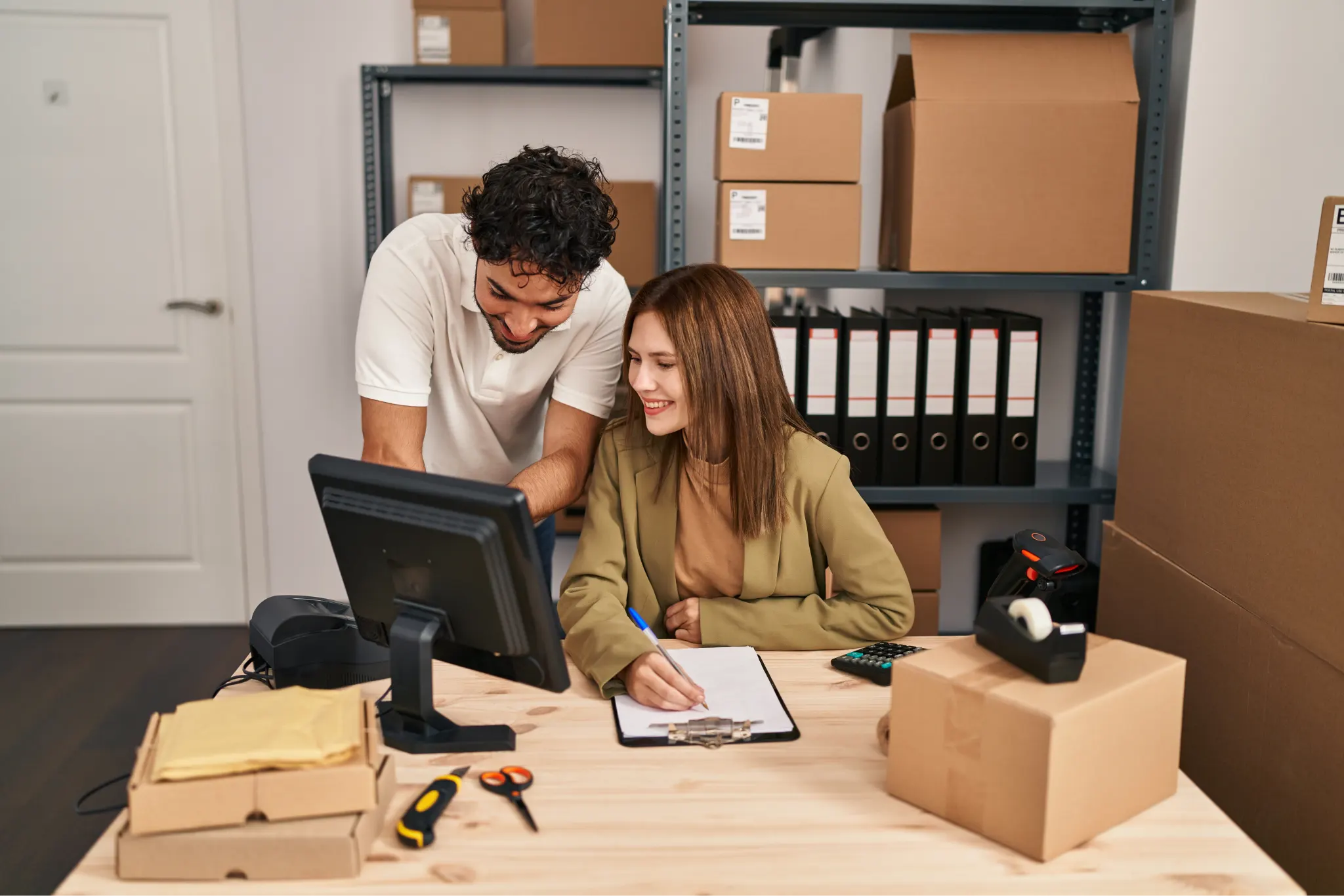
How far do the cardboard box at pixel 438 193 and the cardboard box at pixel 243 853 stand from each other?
7.52 ft

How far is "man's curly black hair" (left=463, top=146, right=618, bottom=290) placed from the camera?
5.05 feet

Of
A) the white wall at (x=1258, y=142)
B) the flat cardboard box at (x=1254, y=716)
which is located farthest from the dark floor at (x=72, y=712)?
the white wall at (x=1258, y=142)

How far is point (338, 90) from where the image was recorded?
317cm

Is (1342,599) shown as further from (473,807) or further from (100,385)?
(100,385)

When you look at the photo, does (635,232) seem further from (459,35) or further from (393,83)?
(393,83)

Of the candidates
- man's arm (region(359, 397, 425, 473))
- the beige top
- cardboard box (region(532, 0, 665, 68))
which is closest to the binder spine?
the beige top

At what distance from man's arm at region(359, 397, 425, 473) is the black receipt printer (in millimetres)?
447

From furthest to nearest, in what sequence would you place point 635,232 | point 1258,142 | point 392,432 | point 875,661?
point 635,232 → point 1258,142 → point 392,432 → point 875,661

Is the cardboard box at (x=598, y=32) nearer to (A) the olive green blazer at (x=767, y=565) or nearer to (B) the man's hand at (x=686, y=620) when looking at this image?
(A) the olive green blazer at (x=767, y=565)

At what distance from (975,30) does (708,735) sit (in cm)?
186

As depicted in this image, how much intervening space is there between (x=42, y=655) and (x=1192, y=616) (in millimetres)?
3037

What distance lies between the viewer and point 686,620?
5.16 feet

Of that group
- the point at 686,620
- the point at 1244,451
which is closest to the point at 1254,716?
the point at 1244,451

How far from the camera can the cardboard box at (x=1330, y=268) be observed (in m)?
1.30
